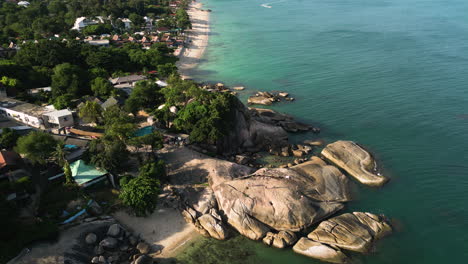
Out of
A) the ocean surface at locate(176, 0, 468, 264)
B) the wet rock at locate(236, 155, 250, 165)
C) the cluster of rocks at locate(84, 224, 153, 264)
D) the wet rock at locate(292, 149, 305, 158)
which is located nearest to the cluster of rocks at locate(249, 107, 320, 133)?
the ocean surface at locate(176, 0, 468, 264)

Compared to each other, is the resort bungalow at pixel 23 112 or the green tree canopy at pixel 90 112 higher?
the green tree canopy at pixel 90 112

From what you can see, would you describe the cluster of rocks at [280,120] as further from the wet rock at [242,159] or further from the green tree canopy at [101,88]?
the green tree canopy at [101,88]

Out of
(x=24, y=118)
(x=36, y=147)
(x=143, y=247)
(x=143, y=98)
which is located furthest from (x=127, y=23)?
(x=143, y=247)

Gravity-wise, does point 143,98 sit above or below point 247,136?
above

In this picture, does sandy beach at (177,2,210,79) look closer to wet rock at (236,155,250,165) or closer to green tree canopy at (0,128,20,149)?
wet rock at (236,155,250,165)

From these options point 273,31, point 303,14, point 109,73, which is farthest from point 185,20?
point 303,14

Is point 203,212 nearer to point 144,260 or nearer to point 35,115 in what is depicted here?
point 144,260

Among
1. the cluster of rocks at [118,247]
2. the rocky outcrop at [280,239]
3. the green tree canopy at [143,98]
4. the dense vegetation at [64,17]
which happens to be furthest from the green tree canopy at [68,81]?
the rocky outcrop at [280,239]

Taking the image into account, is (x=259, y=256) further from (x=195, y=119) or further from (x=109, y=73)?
(x=109, y=73)
